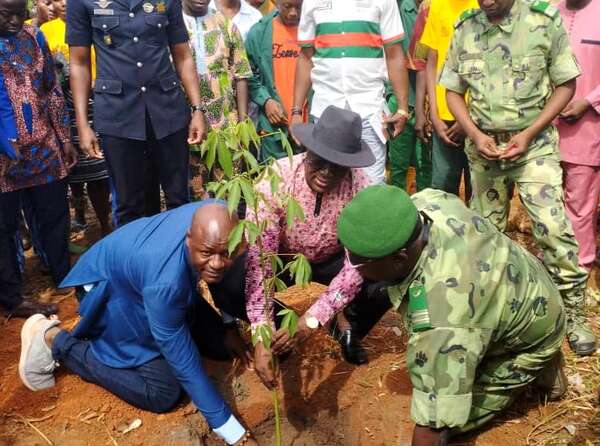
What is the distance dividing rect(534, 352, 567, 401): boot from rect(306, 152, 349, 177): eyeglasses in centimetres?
137

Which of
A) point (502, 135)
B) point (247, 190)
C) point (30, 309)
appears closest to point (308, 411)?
point (247, 190)

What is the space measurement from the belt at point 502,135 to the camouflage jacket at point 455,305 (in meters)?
1.08

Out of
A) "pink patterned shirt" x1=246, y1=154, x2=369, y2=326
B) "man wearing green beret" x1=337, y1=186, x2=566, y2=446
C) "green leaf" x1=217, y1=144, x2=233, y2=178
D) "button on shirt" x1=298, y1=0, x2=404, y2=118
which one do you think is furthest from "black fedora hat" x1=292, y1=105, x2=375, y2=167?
"button on shirt" x1=298, y1=0, x2=404, y2=118

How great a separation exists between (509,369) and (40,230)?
304 cm

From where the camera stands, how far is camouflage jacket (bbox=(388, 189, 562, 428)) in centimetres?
207

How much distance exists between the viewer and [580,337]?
10.6ft

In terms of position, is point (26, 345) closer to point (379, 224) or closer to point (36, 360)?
point (36, 360)

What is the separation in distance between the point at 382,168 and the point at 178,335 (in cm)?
193

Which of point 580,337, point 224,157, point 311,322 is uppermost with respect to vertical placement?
point 224,157

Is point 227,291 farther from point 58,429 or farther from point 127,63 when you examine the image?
point 127,63

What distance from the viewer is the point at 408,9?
15.6 ft

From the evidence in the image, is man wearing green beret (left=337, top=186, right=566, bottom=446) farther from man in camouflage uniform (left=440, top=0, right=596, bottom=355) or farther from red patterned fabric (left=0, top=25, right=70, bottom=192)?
red patterned fabric (left=0, top=25, right=70, bottom=192)

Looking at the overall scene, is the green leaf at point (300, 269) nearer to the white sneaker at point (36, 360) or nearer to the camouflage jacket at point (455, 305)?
the camouflage jacket at point (455, 305)

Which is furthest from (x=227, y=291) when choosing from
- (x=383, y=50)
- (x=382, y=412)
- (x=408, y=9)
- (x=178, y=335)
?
(x=408, y=9)
